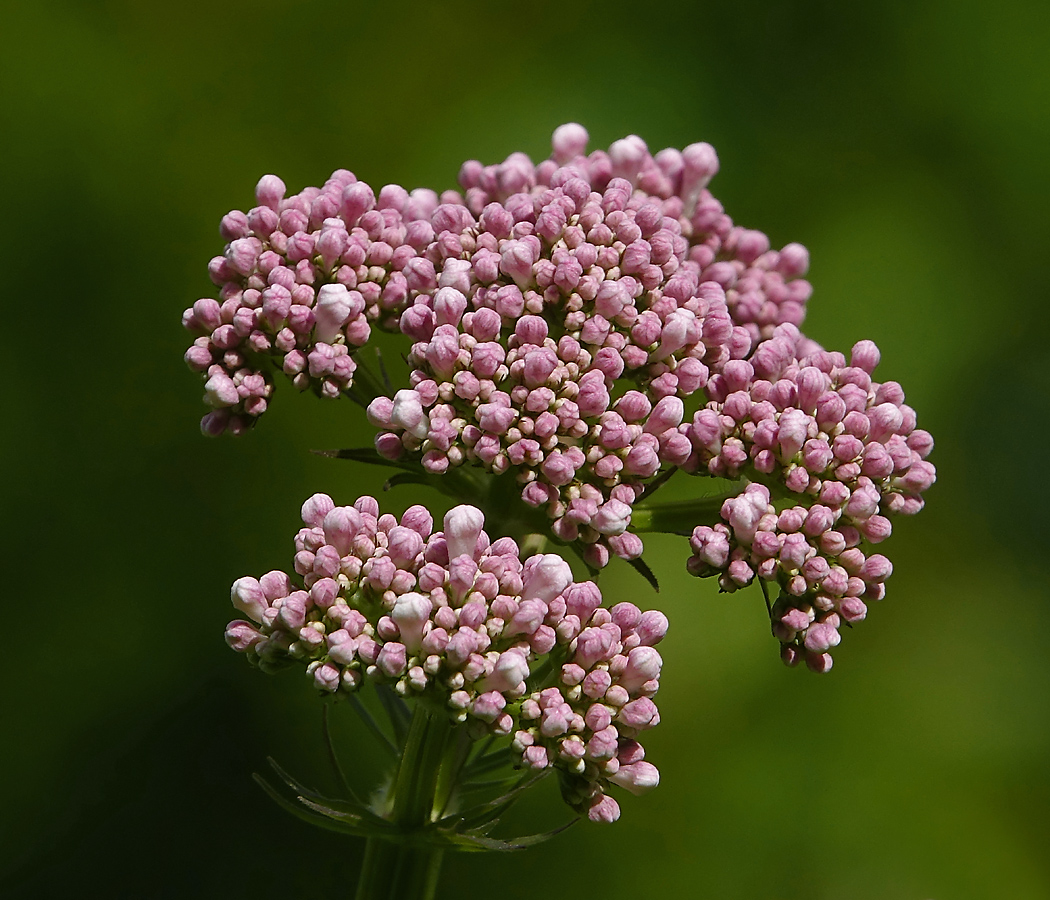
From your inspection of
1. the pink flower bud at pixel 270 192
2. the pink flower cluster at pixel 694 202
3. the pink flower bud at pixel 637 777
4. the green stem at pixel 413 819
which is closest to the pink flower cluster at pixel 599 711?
the pink flower bud at pixel 637 777

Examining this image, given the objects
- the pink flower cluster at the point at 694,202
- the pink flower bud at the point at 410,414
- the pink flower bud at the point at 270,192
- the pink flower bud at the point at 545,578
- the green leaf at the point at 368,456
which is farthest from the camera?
the pink flower cluster at the point at 694,202

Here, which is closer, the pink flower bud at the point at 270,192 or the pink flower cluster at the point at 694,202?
the pink flower bud at the point at 270,192

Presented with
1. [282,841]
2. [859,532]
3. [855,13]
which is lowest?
[282,841]

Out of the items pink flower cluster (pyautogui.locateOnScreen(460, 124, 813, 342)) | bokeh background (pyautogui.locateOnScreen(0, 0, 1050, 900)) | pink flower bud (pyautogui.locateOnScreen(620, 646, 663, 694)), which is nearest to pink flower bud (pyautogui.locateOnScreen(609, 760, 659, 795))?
pink flower bud (pyautogui.locateOnScreen(620, 646, 663, 694))

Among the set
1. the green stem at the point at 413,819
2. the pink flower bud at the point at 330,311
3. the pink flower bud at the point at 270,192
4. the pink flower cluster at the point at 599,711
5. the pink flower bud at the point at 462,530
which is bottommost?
the green stem at the point at 413,819

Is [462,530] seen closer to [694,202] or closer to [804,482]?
[804,482]

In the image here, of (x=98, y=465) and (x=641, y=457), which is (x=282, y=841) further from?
(x=641, y=457)

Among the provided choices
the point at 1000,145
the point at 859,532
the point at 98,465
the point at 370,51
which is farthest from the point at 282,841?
the point at 1000,145

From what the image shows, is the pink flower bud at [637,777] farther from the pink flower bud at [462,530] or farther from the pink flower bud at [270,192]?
the pink flower bud at [270,192]

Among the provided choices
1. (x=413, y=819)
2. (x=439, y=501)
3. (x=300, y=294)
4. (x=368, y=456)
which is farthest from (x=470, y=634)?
(x=439, y=501)
